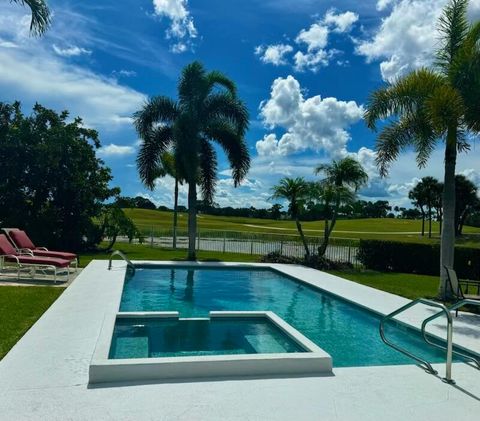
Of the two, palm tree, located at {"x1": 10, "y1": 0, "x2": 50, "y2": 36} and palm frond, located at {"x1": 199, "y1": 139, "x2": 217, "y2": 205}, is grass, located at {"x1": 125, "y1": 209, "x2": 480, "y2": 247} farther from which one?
palm tree, located at {"x1": 10, "y1": 0, "x2": 50, "y2": 36}

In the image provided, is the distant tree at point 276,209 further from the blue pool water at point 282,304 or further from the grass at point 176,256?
the blue pool water at point 282,304

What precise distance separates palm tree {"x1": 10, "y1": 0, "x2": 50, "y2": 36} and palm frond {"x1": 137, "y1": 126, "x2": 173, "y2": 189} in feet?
29.0

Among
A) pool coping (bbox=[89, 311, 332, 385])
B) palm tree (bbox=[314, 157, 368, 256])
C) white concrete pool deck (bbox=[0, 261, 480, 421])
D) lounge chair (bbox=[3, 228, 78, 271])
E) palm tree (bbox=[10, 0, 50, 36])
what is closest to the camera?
white concrete pool deck (bbox=[0, 261, 480, 421])

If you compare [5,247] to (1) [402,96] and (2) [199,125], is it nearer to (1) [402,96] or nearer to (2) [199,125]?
(2) [199,125]

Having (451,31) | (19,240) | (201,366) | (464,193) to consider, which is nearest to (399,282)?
(451,31)

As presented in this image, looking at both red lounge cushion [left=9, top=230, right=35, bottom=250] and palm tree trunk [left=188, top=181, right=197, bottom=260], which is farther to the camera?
palm tree trunk [left=188, top=181, right=197, bottom=260]

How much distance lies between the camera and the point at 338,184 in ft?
59.5

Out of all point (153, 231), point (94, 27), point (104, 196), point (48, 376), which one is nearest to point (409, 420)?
point (48, 376)

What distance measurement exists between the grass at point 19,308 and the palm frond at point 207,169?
29.6 feet

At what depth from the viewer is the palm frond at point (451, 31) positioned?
10.2 meters

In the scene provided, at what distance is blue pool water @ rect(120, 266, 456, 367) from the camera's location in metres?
6.54

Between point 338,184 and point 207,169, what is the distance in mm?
5482

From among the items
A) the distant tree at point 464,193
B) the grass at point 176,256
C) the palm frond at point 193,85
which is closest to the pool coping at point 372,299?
the grass at point 176,256

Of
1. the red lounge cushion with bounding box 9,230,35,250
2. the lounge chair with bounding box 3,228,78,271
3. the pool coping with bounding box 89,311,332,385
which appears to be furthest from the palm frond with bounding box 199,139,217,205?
the pool coping with bounding box 89,311,332,385
